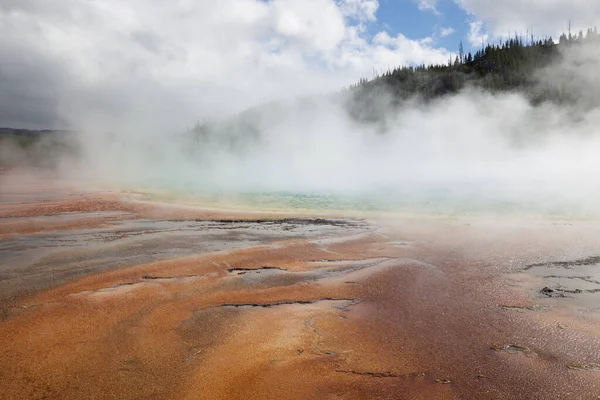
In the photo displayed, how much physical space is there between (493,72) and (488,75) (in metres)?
1.13

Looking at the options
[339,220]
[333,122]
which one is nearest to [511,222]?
[339,220]

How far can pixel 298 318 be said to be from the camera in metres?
4.15

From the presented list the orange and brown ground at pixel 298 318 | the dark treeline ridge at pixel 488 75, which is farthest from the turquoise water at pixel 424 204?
the dark treeline ridge at pixel 488 75

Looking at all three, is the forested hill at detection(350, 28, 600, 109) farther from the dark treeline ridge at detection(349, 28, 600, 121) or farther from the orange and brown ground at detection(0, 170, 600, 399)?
the orange and brown ground at detection(0, 170, 600, 399)

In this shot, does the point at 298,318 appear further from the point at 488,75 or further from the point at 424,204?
the point at 488,75

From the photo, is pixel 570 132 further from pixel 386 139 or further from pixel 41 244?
pixel 41 244

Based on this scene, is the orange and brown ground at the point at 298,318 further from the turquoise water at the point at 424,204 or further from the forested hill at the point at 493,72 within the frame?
the forested hill at the point at 493,72

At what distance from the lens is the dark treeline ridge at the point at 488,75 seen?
53531 mm

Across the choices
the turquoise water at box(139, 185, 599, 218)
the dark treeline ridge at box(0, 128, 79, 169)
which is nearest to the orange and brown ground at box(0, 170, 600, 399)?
the turquoise water at box(139, 185, 599, 218)

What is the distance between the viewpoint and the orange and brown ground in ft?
9.71

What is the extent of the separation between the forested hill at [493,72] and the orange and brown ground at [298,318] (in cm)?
5501

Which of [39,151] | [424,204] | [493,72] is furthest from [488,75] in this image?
[39,151]

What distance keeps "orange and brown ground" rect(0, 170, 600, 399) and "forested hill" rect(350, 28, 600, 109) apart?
180 feet

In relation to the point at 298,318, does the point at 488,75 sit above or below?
above
